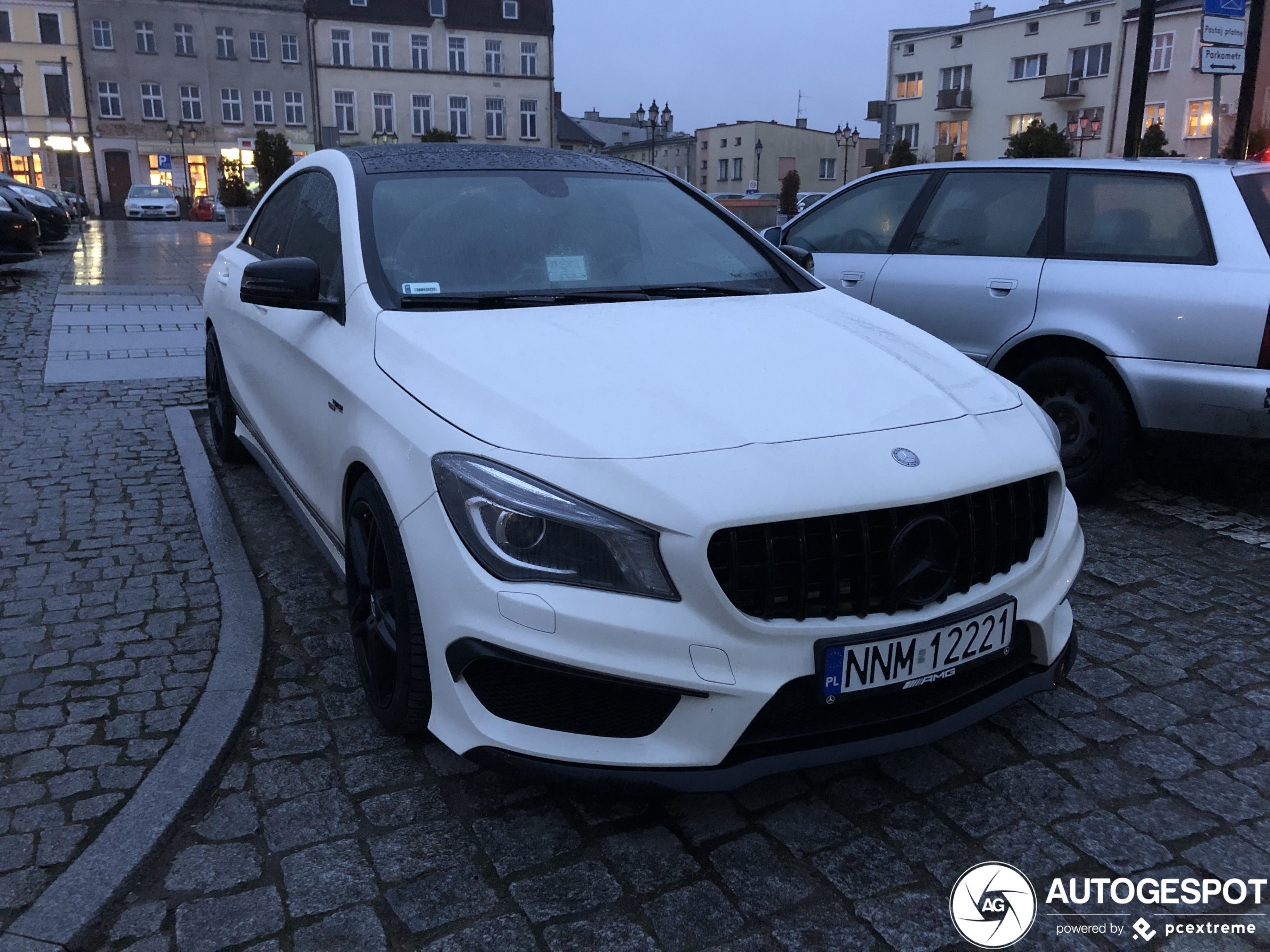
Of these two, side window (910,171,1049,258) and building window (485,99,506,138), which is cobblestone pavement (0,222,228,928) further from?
building window (485,99,506,138)

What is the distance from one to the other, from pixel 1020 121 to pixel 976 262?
5700 cm


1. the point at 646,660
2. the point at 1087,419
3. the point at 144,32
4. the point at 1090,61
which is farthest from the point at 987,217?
the point at 144,32

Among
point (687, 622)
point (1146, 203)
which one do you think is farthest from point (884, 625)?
point (1146, 203)

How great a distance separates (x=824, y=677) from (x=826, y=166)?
284 feet

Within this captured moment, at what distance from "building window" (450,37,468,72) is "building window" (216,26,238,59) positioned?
11532mm

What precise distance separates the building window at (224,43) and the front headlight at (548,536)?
6014 cm

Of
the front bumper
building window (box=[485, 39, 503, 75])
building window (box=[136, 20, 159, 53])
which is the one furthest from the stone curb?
building window (box=[485, 39, 503, 75])

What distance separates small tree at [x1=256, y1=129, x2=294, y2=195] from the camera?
112 ft

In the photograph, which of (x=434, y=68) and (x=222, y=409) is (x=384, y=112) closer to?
(x=434, y=68)

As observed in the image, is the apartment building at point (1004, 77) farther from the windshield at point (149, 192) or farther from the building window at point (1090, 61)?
the windshield at point (149, 192)

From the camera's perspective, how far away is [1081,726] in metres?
3.09

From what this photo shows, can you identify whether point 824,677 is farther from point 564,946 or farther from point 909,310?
point 909,310

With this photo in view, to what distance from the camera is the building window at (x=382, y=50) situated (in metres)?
57.2

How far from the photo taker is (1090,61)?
172 feet
